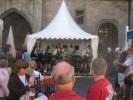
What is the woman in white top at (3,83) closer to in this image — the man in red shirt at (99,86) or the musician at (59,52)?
the man in red shirt at (99,86)

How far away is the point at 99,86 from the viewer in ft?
15.6

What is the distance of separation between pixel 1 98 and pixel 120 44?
20.9 m

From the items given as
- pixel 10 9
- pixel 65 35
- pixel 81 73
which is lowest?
pixel 81 73

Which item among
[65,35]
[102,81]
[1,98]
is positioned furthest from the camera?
[65,35]

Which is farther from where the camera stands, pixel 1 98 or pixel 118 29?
pixel 118 29

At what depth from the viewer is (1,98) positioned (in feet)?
23.5

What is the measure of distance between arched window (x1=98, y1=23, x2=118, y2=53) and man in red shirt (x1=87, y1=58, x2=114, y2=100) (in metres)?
22.6

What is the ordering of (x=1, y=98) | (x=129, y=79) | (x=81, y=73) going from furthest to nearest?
(x=81, y=73) → (x=129, y=79) → (x=1, y=98)

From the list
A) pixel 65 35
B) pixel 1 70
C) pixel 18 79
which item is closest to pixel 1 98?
pixel 1 70

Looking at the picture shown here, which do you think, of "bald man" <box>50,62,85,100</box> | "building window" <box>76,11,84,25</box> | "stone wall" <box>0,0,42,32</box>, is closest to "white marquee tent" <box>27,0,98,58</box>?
"stone wall" <box>0,0,42,32</box>

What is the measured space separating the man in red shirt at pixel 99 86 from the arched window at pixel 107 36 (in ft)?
74.1

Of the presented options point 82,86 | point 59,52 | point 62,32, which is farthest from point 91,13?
point 82,86

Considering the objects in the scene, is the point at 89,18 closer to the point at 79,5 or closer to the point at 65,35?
the point at 79,5

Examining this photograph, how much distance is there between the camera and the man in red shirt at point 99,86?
4.71 m
